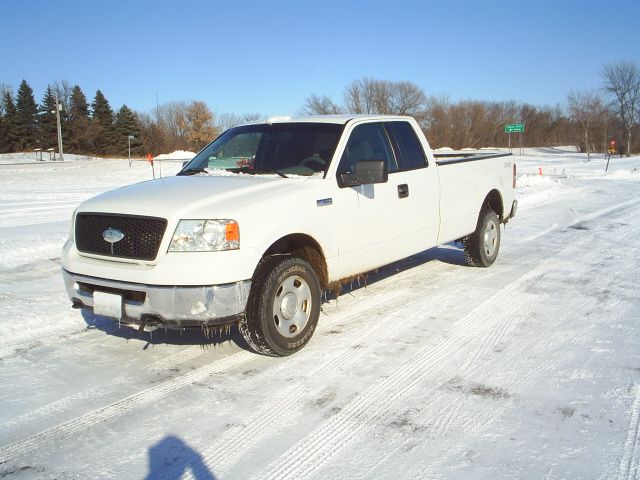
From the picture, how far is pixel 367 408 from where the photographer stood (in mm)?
3596

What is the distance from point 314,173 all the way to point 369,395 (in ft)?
6.77

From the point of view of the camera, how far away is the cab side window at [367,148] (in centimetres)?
518

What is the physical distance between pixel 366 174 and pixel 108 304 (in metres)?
2.34

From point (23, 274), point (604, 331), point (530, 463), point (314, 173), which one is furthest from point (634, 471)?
point (23, 274)

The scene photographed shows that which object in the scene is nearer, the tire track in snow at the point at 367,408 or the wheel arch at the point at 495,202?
the tire track in snow at the point at 367,408

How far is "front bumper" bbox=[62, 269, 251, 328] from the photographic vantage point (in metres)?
3.87

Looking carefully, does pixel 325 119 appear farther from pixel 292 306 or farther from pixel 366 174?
pixel 292 306

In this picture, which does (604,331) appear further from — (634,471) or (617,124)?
(617,124)

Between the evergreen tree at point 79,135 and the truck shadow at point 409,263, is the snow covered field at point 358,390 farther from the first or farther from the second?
the evergreen tree at point 79,135

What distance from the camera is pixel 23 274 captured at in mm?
7066

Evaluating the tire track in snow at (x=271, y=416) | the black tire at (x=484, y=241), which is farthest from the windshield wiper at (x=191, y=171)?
the black tire at (x=484, y=241)

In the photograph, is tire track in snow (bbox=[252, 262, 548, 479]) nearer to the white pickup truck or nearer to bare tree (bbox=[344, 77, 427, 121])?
the white pickup truck

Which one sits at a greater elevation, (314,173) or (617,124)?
(617,124)

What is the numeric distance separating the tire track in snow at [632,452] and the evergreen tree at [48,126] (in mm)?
74675
